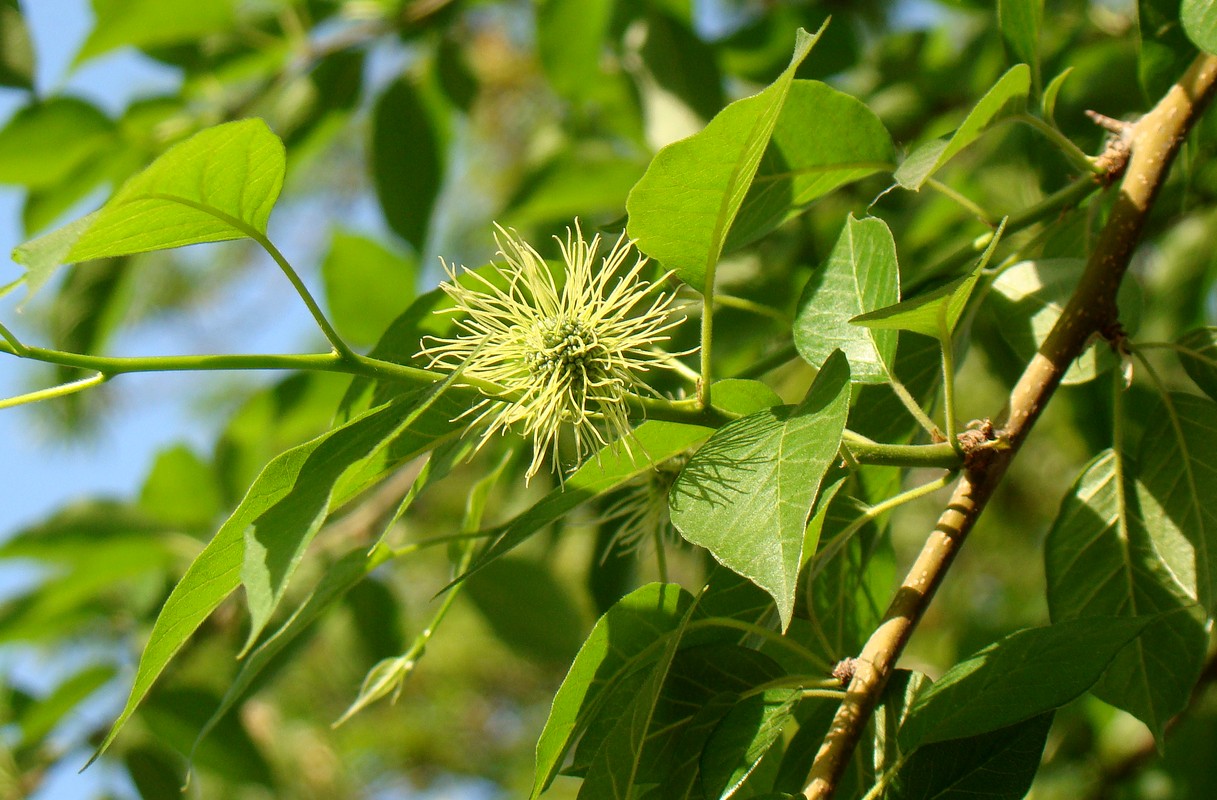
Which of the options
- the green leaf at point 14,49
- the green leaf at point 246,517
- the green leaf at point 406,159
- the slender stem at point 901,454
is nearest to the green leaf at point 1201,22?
the slender stem at point 901,454

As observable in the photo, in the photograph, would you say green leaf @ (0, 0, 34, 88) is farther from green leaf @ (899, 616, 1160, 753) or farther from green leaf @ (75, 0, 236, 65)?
green leaf @ (899, 616, 1160, 753)

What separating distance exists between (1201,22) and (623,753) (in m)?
0.55

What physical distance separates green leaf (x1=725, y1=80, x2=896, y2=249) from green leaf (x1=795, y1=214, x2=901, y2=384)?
5 cm

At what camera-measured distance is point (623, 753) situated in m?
0.58

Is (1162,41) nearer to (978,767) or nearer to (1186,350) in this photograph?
(1186,350)

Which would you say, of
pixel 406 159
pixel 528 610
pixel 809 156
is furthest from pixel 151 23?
pixel 809 156

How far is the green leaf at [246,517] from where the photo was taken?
0.52 metres

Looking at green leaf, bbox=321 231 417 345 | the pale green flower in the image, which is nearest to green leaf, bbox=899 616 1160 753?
the pale green flower

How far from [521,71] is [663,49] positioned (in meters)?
1.65

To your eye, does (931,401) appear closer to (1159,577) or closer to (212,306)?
(1159,577)

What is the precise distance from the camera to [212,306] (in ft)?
11.7

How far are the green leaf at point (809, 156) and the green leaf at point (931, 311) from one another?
0.16 m

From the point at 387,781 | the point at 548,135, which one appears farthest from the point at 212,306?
the point at 548,135

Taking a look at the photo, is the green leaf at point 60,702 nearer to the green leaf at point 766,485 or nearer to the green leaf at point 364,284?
the green leaf at point 364,284
